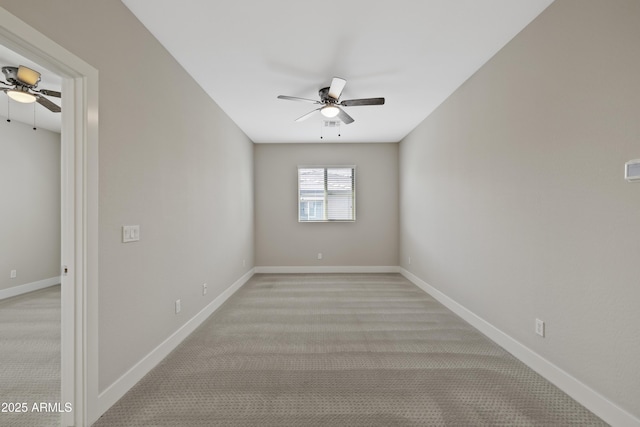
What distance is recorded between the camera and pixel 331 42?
2.58 meters

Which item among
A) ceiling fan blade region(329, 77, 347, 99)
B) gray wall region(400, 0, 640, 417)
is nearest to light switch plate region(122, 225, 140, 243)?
ceiling fan blade region(329, 77, 347, 99)

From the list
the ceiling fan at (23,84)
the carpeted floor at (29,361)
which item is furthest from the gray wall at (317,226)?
the ceiling fan at (23,84)

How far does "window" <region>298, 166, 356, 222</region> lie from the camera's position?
20.3ft

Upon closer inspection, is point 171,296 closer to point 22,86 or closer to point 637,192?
point 22,86

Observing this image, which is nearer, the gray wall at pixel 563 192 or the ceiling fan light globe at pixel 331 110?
the gray wall at pixel 563 192

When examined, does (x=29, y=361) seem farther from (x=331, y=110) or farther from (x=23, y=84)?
(x=331, y=110)

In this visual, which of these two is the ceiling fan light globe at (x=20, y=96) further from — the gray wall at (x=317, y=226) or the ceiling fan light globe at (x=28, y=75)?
the gray wall at (x=317, y=226)

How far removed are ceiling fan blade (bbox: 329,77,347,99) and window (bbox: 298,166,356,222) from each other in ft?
9.60

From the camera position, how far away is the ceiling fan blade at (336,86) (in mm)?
2959

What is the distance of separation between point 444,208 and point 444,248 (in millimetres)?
548

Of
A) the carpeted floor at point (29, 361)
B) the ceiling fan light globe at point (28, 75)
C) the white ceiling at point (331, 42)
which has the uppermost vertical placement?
the white ceiling at point (331, 42)

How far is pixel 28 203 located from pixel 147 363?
4.40m

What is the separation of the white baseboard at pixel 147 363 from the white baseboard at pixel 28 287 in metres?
3.31

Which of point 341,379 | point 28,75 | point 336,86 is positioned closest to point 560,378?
point 341,379
